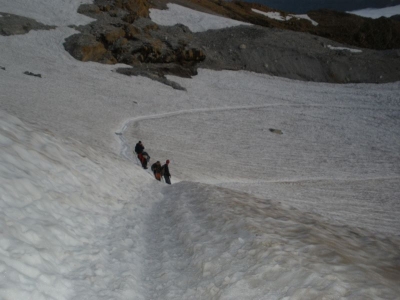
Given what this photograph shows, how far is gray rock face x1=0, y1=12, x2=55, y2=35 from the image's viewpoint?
45.9 metres

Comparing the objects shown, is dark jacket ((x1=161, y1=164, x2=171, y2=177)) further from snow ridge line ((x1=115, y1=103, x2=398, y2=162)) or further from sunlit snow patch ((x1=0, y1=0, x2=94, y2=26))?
sunlit snow patch ((x1=0, y1=0, x2=94, y2=26))

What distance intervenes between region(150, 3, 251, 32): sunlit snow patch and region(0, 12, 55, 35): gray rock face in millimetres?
18843

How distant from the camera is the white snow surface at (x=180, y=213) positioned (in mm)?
6051

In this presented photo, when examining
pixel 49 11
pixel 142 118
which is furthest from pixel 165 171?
pixel 49 11

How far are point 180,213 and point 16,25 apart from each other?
155ft

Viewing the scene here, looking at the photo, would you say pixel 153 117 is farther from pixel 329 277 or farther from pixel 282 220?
pixel 329 277

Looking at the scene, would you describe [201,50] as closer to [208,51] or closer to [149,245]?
[208,51]

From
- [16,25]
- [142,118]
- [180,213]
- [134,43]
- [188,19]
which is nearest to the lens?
[180,213]

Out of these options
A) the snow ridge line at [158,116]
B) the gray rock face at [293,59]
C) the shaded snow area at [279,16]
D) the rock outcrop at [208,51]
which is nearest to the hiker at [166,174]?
the snow ridge line at [158,116]

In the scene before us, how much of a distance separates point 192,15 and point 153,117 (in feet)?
125

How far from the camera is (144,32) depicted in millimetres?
54156

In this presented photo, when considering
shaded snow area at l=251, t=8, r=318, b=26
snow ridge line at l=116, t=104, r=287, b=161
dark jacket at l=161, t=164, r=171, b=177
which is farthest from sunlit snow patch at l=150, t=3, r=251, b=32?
dark jacket at l=161, t=164, r=171, b=177

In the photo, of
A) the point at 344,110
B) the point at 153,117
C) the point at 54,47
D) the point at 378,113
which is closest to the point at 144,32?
the point at 54,47

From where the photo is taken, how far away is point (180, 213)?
10.4m
